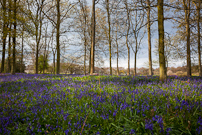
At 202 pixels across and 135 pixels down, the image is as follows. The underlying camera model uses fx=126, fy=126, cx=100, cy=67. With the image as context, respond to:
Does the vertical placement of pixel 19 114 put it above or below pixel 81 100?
below

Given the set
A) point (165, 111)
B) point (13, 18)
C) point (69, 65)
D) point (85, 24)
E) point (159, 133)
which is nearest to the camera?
point (159, 133)

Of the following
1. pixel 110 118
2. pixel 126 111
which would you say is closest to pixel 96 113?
pixel 110 118

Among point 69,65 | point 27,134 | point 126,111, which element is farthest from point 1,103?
point 69,65

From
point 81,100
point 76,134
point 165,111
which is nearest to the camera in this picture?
point 76,134

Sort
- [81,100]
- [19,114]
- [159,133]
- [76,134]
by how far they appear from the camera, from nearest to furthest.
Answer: [159,133] < [76,134] < [19,114] < [81,100]

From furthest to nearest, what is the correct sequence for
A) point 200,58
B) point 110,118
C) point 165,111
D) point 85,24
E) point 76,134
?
point 85,24 → point 200,58 → point 165,111 → point 110,118 → point 76,134

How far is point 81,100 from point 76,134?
136 cm

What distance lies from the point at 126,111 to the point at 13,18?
634 inches

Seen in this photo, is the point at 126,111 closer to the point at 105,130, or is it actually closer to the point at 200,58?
the point at 105,130

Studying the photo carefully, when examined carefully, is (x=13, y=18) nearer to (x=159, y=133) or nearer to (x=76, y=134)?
(x=76, y=134)

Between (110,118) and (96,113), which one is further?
(96,113)

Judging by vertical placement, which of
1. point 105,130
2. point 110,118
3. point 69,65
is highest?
point 69,65

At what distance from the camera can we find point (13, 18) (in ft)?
44.5

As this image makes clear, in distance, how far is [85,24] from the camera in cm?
1853
